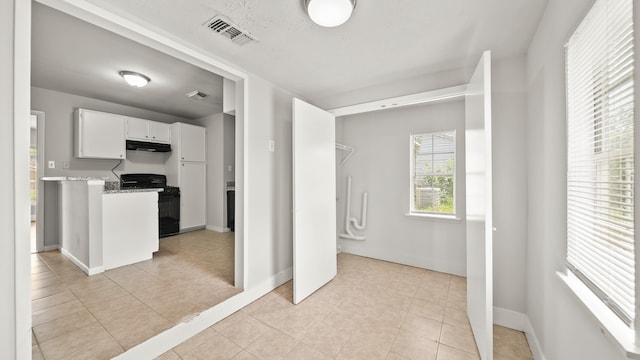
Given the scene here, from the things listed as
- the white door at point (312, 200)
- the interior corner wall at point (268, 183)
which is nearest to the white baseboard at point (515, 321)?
the white door at point (312, 200)

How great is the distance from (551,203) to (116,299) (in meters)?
3.45

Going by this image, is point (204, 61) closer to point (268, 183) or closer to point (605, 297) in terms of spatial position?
point (268, 183)

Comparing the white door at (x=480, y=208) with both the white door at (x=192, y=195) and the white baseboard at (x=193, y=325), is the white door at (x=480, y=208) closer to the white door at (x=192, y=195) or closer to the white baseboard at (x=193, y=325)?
the white baseboard at (x=193, y=325)

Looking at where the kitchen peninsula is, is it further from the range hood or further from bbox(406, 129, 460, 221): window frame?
bbox(406, 129, 460, 221): window frame

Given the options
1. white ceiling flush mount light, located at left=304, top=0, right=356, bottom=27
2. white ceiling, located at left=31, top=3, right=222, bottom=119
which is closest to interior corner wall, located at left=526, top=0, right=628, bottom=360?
white ceiling flush mount light, located at left=304, top=0, right=356, bottom=27

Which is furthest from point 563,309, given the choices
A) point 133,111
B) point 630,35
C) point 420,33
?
point 133,111

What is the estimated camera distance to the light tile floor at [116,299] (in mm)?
1644

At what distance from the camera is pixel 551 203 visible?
4.62 ft

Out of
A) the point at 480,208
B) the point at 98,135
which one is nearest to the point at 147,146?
the point at 98,135

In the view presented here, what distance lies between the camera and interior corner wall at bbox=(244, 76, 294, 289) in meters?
2.36

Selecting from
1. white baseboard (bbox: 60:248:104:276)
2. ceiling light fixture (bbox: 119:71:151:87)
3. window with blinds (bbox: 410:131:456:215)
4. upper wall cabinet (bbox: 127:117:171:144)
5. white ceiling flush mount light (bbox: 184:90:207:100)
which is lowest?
white baseboard (bbox: 60:248:104:276)

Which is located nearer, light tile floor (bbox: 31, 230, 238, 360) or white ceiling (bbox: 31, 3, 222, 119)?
light tile floor (bbox: 31, 230, 238, 360)

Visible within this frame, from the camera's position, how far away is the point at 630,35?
30.7 inches

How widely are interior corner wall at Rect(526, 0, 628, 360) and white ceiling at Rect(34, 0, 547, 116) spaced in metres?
0.26
